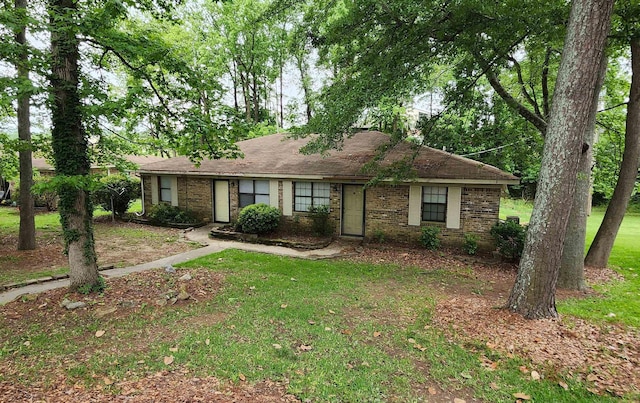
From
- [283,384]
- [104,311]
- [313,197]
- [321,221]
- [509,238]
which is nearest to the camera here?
[283,384]

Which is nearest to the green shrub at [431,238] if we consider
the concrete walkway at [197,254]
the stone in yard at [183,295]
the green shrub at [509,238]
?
the green shrub at [509,238]

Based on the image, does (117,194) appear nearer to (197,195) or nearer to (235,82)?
(197,195)

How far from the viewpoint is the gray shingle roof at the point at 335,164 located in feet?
35.4

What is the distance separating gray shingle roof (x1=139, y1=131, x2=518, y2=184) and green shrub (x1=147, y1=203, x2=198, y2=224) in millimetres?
1645

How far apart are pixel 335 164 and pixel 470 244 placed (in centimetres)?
553

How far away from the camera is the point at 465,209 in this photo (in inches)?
431

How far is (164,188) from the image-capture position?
15797mm

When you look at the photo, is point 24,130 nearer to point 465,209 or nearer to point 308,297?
point 308,297

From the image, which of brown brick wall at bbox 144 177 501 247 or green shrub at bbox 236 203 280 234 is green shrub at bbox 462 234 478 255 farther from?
green shrub at bbox 236 203 280 234

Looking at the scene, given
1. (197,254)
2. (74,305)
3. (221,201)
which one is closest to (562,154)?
(74,305)

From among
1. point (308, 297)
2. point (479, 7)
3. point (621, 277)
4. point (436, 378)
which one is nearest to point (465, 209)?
point (621, 277)

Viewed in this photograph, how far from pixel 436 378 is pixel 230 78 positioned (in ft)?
101

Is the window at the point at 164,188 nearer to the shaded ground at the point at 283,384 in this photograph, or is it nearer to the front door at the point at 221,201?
the front door at the point at 221,201

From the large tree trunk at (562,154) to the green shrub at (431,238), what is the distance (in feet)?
18.9
